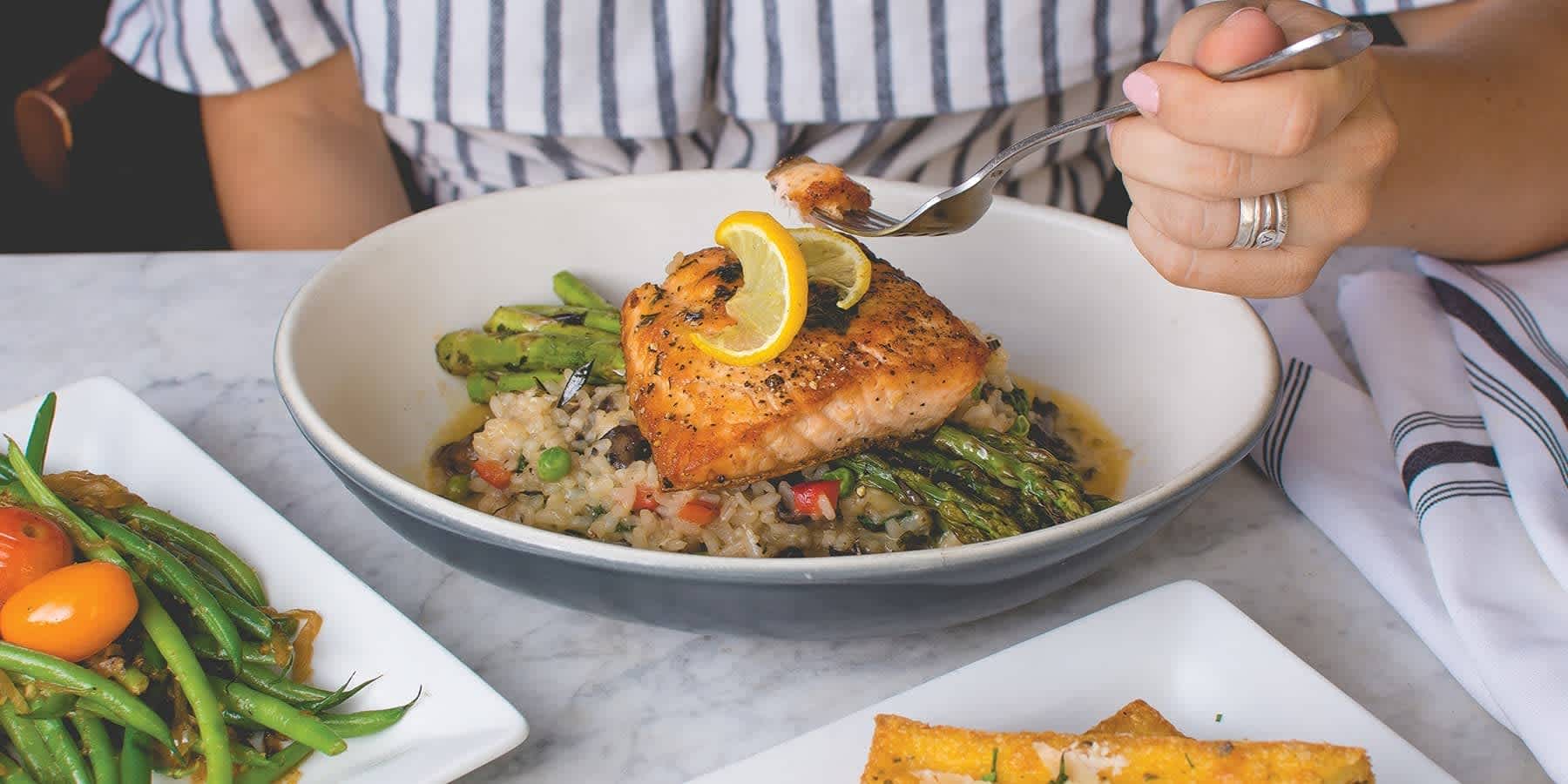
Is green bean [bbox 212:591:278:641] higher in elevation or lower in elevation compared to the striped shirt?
lower

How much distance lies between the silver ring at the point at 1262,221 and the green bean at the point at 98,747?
59.0 inches

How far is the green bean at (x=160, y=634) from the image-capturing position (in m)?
1.37

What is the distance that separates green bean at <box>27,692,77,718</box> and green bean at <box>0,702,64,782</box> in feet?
0.06

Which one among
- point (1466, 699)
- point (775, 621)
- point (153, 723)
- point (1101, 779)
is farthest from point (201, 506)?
point (1466, 699)

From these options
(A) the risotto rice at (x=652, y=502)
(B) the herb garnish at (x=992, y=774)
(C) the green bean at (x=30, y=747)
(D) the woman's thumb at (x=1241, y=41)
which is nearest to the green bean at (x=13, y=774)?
(C) the green bean at (x=30, y=747)

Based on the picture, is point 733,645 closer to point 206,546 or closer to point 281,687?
point 281,687

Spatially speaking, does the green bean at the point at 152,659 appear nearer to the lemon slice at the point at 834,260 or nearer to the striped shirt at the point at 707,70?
the lemon slice at the point at 834,260

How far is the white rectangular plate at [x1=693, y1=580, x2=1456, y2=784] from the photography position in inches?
50.9

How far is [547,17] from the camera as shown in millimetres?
2672

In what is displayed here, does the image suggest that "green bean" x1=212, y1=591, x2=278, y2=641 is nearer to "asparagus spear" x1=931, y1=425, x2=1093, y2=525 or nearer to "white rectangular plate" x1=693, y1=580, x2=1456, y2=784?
"white rectangular plate" x1=693, y1=580, x2=1456, y2=784

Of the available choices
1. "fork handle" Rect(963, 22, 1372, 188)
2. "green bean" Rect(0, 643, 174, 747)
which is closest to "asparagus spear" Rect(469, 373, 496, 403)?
"green bean" Rect(0, 643, 174, 747)

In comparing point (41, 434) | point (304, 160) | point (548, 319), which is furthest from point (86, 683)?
point (304, 160)

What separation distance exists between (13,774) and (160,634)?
8.0 inches

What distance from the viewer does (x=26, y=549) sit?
1518 millimetres
